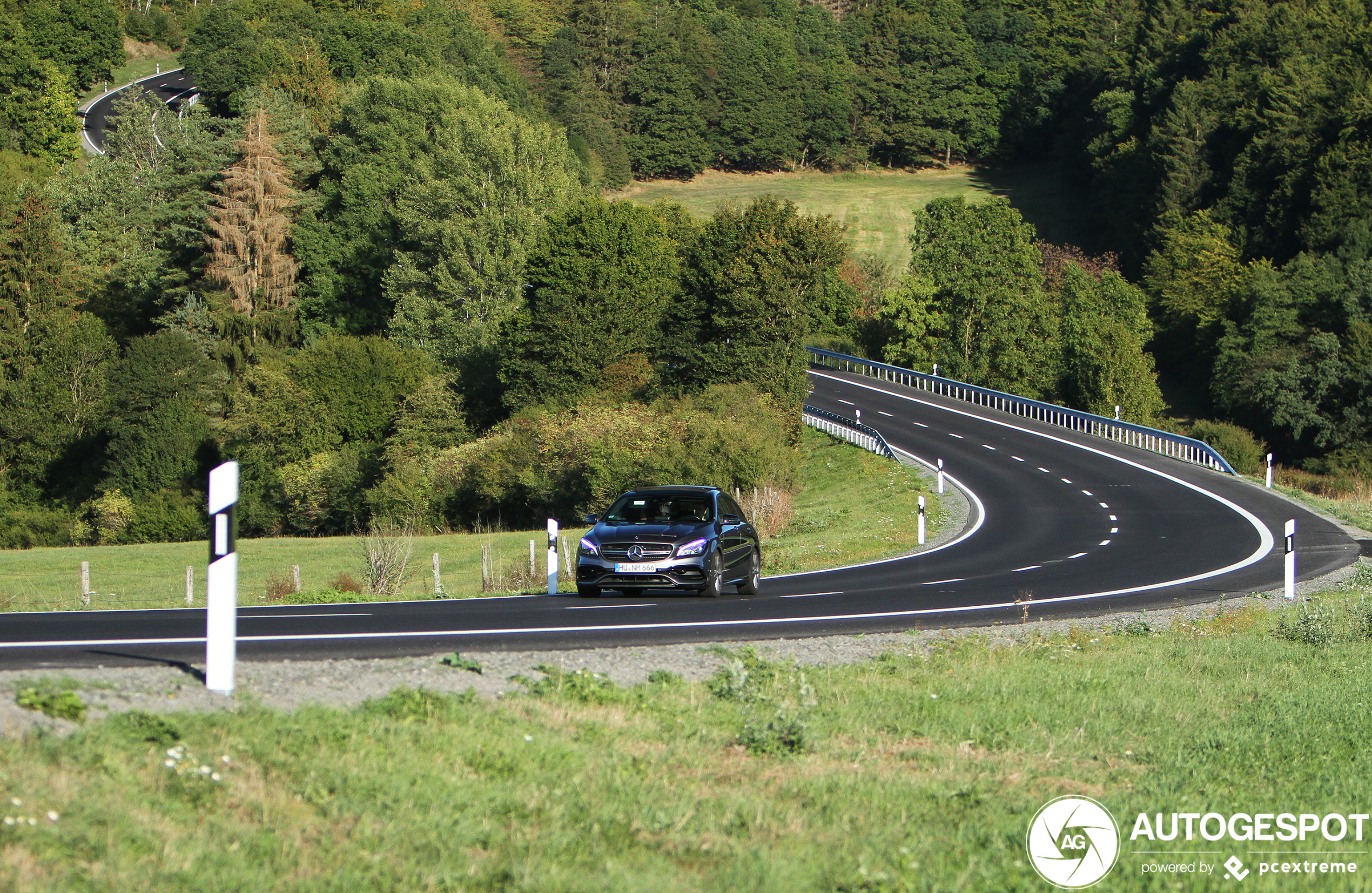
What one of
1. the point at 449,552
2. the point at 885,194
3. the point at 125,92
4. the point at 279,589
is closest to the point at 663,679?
the point at 279,589

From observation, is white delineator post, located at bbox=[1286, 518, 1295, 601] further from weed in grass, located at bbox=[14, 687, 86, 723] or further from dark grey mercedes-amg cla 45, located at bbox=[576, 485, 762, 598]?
weed in grass, located at bbox=[14, 687, 86, 723]

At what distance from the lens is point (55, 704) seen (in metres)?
6.80

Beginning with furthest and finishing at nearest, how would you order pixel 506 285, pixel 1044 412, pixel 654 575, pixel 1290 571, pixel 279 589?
pixel 506 285 → pixel 1044 412 → pixel 279 589 → pixel 1290 571 → pixel 654 575

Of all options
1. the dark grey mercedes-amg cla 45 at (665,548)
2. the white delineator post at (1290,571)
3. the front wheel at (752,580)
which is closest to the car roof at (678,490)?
the dark grey mercedes-amg cla 45 at (665,548)

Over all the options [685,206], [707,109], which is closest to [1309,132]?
[685,206]

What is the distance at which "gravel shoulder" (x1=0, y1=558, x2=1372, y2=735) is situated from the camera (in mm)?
7238

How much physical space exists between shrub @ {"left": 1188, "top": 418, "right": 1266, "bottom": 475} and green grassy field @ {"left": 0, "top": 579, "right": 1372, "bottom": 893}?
56.7 m

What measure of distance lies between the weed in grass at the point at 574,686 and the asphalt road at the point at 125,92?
9213cm

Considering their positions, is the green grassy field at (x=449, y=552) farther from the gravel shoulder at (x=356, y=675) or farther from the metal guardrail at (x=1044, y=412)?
the gravel shoulder at (x=356, y=675)

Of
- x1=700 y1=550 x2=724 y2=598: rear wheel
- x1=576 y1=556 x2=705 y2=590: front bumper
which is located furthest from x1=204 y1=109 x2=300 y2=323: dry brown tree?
x1=700 y1=550 x2=724 y2=598: rear wheel

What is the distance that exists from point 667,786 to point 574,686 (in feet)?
6.84

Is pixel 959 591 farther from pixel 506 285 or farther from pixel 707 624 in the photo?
pixel 506 285

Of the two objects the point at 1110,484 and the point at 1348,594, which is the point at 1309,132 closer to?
the point at 1110,484

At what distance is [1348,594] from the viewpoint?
1877 centimetres
